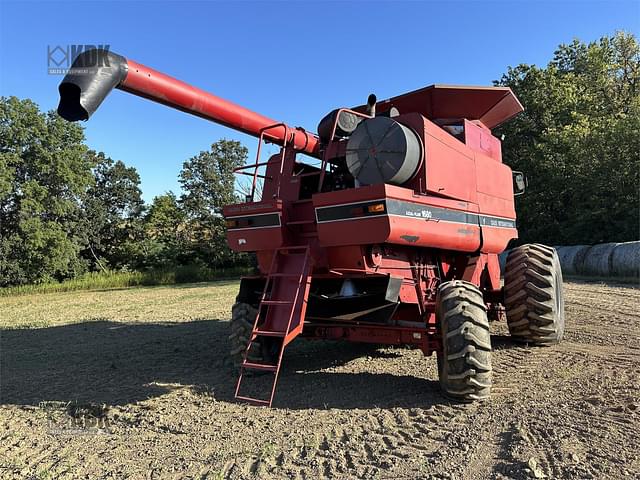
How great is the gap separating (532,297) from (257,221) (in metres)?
3.67

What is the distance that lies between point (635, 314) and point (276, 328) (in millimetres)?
7602

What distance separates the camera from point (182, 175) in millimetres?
39781

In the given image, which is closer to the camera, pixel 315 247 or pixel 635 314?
pixel 315 247

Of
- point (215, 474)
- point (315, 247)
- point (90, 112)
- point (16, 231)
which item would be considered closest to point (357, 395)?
point (315, 247)

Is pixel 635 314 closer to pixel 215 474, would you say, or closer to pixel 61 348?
pixel 215 474

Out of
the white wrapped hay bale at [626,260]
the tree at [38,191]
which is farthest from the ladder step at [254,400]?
the tree at [38,191]

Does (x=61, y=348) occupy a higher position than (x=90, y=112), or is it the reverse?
(x=90, y=112)

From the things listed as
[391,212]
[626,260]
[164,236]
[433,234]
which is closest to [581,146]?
[626,260]

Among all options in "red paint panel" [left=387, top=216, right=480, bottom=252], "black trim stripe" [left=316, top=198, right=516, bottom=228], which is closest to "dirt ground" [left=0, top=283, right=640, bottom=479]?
"red paint panel" [left=387, top=216, right=480, bottom=252]

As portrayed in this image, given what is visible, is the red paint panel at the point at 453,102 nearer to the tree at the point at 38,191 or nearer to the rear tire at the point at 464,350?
the rear tire at the point at 464,350

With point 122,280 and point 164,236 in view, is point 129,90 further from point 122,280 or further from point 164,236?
point 164,236

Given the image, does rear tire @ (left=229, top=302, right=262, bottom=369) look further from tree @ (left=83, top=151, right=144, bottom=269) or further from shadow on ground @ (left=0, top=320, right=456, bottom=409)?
tree @ (left=83, top=151, right=144, bottom=269)

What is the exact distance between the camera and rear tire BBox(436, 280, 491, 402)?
428 cm

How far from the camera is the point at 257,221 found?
214 inches
